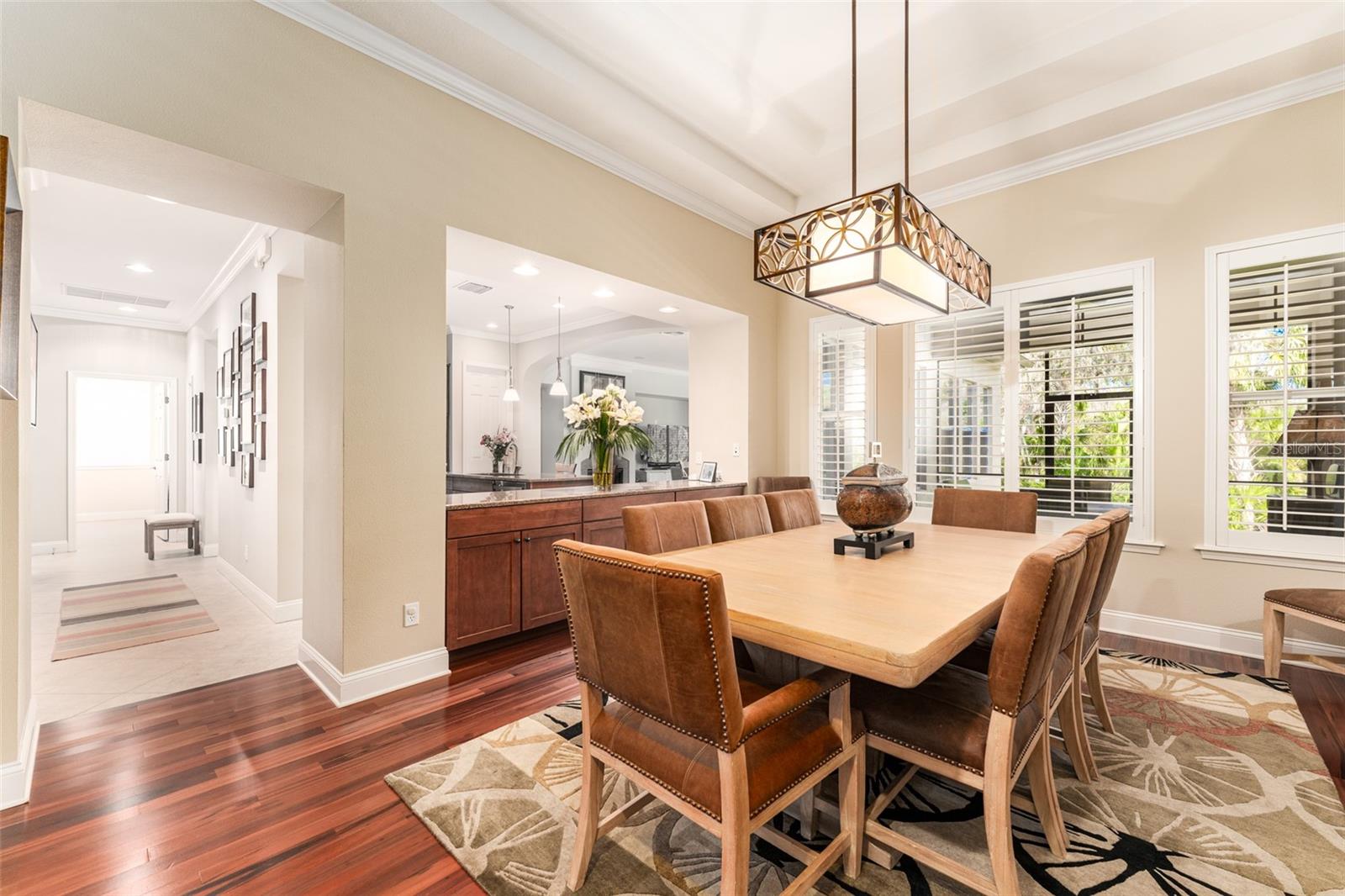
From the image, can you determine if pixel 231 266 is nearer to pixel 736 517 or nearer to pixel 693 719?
pixel 736 517

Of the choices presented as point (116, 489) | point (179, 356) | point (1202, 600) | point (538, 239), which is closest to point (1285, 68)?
point (1202, 600)

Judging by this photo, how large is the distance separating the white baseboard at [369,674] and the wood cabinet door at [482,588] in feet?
0.47

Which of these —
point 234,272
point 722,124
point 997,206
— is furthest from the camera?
point 234,272

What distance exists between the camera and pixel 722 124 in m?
3.62

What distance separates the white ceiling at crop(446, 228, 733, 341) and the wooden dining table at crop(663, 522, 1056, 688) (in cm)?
213

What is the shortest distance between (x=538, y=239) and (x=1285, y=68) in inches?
157

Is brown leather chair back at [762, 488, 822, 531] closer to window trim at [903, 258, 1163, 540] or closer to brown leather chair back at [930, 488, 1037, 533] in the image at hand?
brown leather chair back at [930, 488, 1037, 533]

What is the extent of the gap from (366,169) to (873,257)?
2.29 metres

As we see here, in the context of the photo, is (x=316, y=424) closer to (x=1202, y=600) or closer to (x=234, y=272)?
(x=234, y=272)

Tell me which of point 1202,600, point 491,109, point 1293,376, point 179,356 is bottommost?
point 1202,600

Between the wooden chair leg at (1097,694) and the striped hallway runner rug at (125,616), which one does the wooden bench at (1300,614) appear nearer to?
the wooden chair leg at (1097,694)

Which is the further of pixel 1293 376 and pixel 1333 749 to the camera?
pixel 1293 376

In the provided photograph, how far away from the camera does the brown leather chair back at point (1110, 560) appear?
73.3 inches

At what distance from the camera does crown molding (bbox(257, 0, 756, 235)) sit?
243 cm
